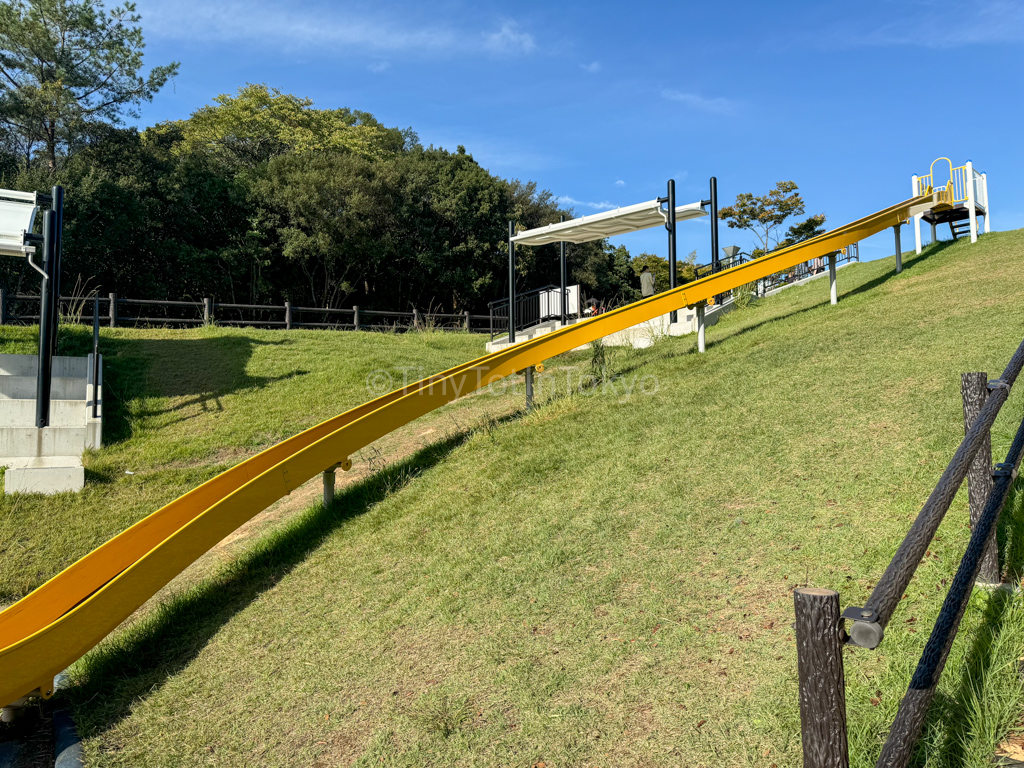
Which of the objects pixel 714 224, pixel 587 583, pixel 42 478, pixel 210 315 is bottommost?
pixel 587 583

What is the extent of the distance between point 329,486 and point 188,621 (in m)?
2.02

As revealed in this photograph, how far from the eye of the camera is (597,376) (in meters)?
10.5

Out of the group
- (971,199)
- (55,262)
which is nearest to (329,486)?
(55,262)

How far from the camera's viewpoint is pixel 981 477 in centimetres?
355

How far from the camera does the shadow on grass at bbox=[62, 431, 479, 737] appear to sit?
187 inches

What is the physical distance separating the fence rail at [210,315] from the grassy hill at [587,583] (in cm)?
1129

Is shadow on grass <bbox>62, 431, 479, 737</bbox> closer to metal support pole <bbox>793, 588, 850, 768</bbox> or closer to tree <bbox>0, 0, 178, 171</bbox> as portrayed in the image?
metal support pole <bbox>793, 588, 850, 768</bbox>

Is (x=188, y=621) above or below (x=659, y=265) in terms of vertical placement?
below

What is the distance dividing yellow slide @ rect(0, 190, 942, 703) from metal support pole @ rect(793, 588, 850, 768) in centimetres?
482

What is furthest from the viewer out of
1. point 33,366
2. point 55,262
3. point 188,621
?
point 33,366

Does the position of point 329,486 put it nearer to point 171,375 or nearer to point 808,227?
point 171,375

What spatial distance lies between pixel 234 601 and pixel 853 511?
4.93 metres

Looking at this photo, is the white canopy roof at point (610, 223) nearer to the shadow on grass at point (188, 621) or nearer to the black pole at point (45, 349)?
the shadow on grass at point (188, 621)

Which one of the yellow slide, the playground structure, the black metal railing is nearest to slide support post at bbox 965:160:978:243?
the playground structure
